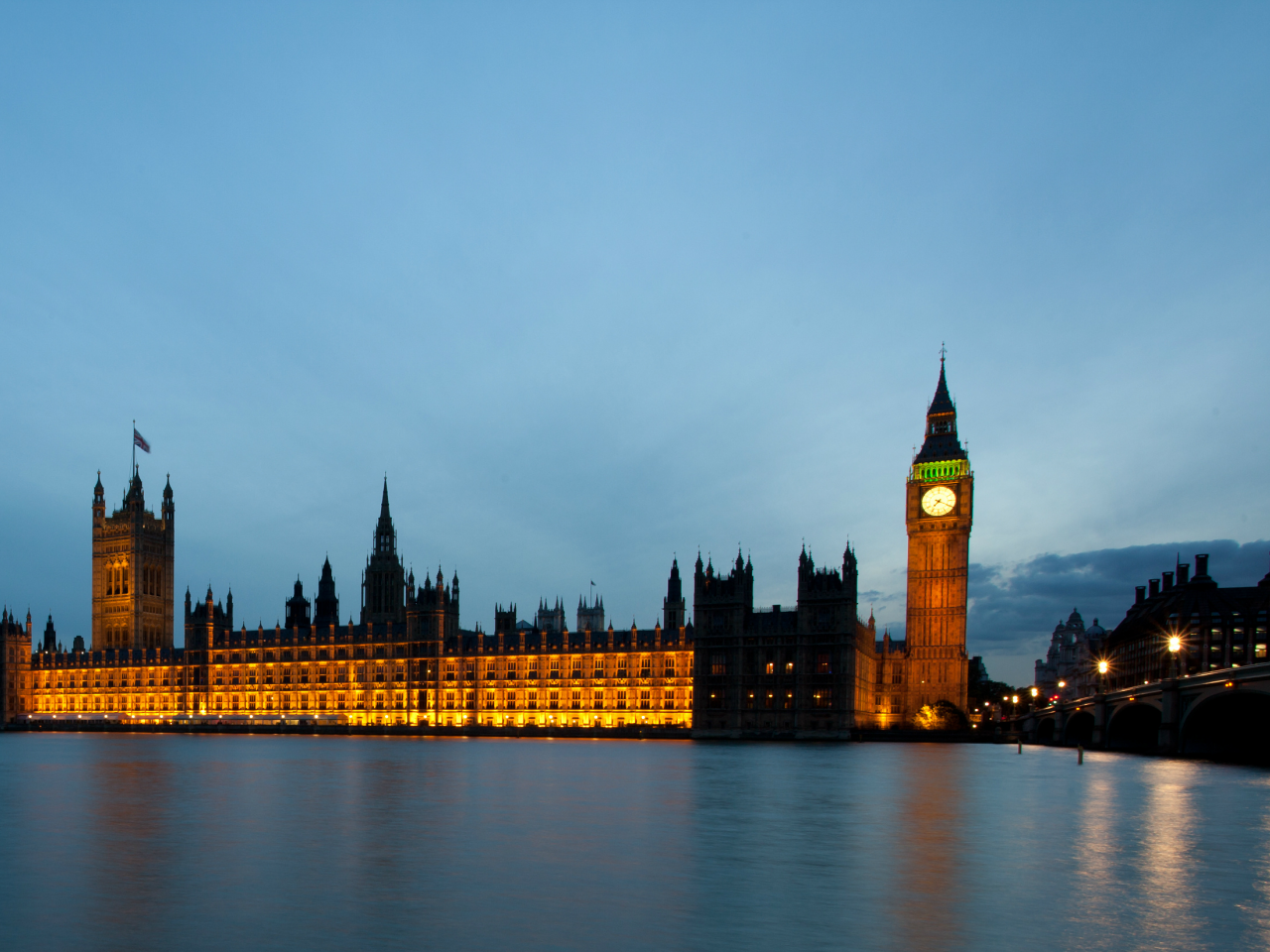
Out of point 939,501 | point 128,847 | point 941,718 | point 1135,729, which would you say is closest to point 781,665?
point 941,718

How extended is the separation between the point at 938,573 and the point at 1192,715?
249 ft

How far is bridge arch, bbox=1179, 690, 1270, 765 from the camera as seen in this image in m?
75.9

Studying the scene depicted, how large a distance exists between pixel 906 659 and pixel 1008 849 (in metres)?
124

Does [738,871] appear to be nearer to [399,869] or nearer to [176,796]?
[399,869]

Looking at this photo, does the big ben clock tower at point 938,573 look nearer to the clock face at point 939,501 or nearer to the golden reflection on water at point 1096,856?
the clock face at point 939,501

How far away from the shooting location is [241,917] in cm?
1936

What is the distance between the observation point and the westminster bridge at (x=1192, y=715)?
6306 centimetres

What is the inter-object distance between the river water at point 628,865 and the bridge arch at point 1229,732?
→ 30483mm

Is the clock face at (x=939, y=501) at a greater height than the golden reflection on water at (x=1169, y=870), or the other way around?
the clock face at (x=939, y=501)

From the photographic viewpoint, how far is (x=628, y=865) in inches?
1009

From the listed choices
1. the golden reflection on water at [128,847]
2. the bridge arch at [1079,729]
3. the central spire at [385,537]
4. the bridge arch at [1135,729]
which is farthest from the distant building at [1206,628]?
the central spire at [385,537]

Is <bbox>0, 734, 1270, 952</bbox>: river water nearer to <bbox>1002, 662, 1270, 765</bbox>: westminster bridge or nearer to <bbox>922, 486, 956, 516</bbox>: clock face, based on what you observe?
<bbox>1002, 662, 1270, 765</bbox>: westminster bridge

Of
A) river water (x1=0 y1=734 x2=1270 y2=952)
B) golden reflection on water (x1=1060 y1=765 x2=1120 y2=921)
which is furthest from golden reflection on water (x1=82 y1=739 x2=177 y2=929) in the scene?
golden reflection on water (x1=1060 y1=765 x2=1120 y2=921)

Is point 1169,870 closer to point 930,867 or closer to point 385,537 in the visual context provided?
point 930,867
